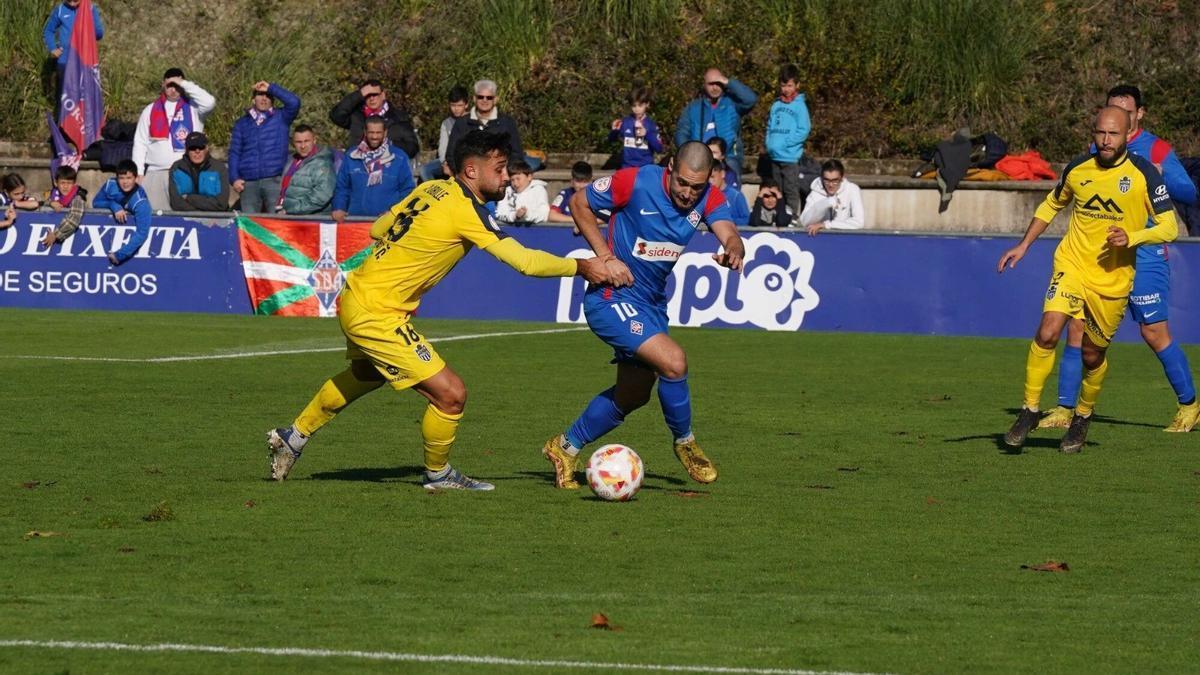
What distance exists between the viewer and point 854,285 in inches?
835

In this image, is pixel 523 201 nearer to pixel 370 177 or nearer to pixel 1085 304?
pixel 370 177

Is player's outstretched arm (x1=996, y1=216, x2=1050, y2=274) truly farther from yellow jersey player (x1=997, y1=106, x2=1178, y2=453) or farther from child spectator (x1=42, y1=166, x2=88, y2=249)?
child spectator (x1=42, y1=166, x2=88, y2=249)

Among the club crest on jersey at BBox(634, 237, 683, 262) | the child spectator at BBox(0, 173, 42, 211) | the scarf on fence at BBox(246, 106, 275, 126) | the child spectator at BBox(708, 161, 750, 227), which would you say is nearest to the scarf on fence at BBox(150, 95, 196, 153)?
the scarf on fence at BBox(246, 106, 275, 126)

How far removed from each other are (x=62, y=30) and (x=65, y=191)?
19.1 feet

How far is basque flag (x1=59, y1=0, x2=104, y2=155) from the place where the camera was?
90.4 feet

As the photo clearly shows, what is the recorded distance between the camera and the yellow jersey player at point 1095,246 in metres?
12.0

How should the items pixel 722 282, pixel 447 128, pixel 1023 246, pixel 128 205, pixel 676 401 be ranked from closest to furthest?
1. pixel 676 401
2. pixel 1023 246
3. pixel 722 282
4. pixel 128 205
5. pixel 447 128

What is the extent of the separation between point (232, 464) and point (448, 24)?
21.4 metres

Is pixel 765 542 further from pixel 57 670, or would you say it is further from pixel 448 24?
pixel 448 24

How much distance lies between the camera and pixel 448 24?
31.5 metres

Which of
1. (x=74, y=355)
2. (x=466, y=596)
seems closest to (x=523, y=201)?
(x=74, y=355)

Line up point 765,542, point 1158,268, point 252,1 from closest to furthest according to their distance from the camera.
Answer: point 765,542 → point 1158,268 → point 252,1

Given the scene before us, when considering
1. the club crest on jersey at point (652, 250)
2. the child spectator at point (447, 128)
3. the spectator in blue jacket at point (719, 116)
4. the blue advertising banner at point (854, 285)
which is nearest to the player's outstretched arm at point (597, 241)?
the club crest on jersey at point (652, 250)

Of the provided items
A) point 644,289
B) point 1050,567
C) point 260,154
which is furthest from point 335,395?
point 260,154
